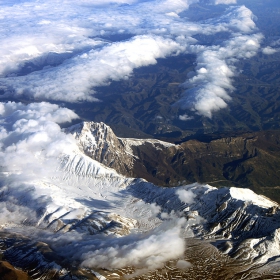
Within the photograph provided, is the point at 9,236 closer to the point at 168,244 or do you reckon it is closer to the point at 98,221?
the point at 98,221

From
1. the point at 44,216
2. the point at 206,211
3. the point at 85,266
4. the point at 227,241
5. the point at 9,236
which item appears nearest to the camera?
the point at 85,266

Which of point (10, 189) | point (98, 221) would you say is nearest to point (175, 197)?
point (98, 221)

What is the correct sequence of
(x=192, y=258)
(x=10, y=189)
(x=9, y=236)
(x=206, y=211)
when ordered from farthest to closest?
(x=10, y=189), (x=206, y=211), (x=9, y=236), (x=192, y=258)

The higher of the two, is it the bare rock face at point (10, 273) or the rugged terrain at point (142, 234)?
the bare rock face at point (10, 273)

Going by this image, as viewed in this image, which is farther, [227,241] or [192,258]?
[227,241]

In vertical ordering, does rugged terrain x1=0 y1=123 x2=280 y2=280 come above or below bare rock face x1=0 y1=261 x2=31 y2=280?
below

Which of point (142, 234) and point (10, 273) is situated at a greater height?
point (10, 273)

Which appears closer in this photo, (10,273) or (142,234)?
(10,273)

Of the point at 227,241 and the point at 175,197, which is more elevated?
the point at 227,241

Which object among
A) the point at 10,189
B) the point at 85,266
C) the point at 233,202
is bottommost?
the point at 10,189

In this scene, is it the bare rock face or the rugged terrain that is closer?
the bare rock face

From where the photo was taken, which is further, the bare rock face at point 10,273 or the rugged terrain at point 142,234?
the rugged terrain at point 142,234
